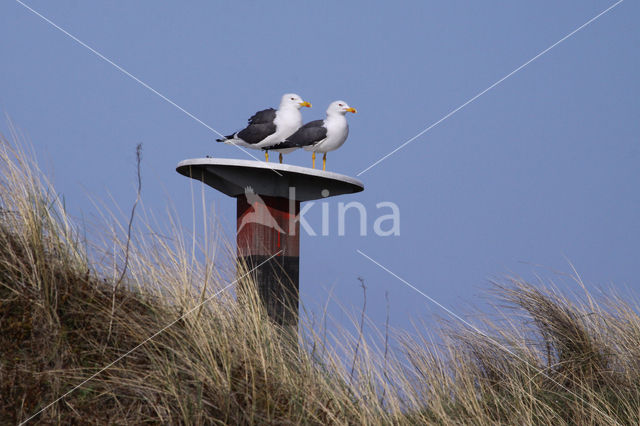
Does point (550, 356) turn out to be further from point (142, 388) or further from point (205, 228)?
point (142, 388)

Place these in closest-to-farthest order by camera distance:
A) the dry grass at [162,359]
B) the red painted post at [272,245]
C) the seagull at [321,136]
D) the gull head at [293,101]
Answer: the dry grass at [162,359]
the red painted post at [272,245]
the seagull at [321,136]
the gull head at [293,101]

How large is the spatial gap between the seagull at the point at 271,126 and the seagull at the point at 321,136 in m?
0.08

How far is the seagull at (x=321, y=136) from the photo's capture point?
245 inches

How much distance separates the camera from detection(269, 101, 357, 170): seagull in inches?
245

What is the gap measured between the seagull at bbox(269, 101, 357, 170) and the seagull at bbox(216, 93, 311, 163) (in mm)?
81

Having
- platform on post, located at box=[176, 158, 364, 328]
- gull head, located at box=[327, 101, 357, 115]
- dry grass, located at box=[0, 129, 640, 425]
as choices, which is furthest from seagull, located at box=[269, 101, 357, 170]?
dry grass, located at box=[0, 129, 640, 425]

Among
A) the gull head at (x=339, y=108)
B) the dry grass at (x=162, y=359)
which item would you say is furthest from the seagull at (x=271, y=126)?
the dry grass at (x=162, y=359)

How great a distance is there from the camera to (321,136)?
20.5 feet

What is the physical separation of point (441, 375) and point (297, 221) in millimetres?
1892

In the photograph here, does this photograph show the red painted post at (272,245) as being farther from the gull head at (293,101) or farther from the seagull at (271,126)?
the gull head at (293,101)

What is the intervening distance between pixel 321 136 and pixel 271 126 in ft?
1.65

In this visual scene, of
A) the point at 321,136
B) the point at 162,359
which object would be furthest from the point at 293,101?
the point at 162,359

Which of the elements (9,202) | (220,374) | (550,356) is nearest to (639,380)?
(550,356)

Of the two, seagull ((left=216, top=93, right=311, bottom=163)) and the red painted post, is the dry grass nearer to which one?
the red painted post
